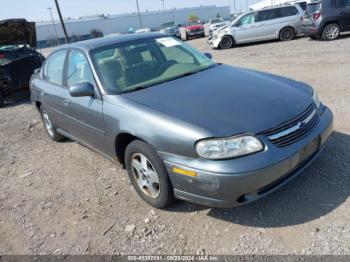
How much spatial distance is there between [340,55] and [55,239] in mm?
9110

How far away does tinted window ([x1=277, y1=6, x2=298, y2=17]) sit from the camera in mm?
14594

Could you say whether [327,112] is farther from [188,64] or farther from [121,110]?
[121,110]

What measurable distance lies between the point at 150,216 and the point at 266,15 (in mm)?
13979

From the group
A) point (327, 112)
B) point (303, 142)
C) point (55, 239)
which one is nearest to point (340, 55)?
point (327, 112)

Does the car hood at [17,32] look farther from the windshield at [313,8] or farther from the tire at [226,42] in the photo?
the windshield at [313,8]

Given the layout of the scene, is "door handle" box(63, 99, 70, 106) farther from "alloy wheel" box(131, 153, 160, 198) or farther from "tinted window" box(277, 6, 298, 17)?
"tinted window" box(277, 6, 298, 17)

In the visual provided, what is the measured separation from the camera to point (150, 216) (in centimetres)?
314

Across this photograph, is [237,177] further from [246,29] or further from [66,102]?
[246,29]

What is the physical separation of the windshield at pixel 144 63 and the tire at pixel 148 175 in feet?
2.26

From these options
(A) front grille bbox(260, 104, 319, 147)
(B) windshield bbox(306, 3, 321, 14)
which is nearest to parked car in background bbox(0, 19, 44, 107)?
(A) front grille bbox(260, 104, 319, 147)

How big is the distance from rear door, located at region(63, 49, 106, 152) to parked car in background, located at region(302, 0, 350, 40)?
11259 mm

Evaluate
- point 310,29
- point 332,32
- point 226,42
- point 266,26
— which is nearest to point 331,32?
point 332,32

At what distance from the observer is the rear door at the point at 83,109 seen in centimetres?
348

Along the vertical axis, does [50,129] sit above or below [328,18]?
below
